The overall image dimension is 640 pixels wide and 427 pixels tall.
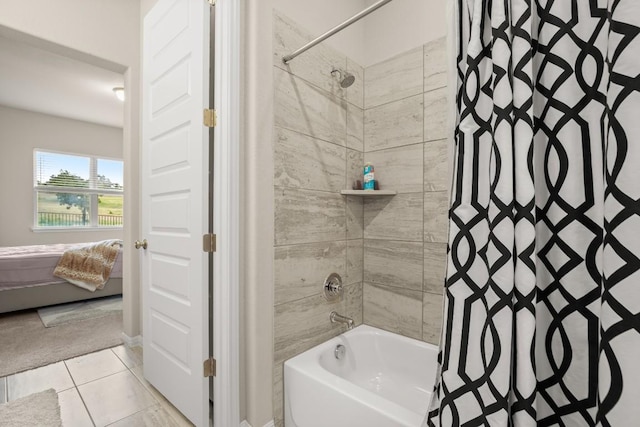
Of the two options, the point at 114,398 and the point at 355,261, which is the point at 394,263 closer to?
the point at 355,261

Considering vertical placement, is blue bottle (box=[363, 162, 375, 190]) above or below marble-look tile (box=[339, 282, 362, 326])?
above

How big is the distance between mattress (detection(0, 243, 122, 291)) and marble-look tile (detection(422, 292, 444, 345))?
13.0ft

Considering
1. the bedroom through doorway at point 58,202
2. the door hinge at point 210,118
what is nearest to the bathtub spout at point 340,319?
the door hinge at point 210,118

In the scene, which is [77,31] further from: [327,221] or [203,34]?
[327,221]

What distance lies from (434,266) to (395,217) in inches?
15.5

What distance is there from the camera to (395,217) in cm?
200

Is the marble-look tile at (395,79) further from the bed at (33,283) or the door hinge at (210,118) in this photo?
the bed at (33,283)

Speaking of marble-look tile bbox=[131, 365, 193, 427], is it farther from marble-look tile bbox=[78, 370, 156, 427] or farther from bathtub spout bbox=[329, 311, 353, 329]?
bathtub spout bbox=[329, 311, 353, 329]

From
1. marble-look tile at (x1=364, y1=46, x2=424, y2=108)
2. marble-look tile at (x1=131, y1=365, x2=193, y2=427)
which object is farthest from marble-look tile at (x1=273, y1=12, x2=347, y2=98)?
marble-look tile at (x1=131, y1=365, x2=193, y2=427)

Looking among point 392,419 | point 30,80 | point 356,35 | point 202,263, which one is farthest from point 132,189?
point 30,80

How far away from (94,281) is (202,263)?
2.99m

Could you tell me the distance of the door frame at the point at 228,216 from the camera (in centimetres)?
145

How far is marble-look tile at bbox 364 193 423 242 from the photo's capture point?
190cm

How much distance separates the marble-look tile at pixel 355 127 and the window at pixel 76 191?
5410 mm
